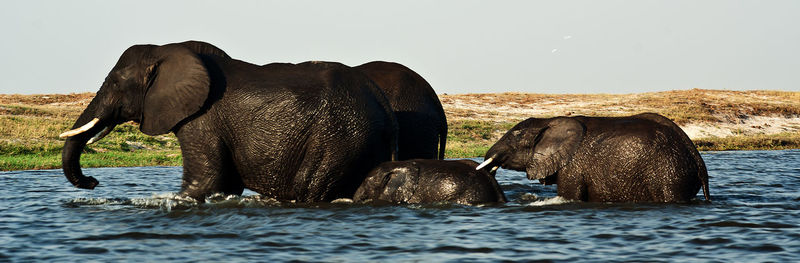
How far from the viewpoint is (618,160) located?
1225 centimetres

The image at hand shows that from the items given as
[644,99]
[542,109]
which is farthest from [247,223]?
[644,99]

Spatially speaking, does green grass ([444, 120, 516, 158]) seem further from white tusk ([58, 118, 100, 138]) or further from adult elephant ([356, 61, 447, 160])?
white tusk ([58, 118, 100, 138])

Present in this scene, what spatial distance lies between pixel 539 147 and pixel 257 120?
3.97 meters

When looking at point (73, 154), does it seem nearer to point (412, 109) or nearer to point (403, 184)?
point (403, 184)

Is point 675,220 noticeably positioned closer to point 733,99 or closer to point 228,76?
point 228,76

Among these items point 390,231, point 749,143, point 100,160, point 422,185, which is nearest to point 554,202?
point 422,185

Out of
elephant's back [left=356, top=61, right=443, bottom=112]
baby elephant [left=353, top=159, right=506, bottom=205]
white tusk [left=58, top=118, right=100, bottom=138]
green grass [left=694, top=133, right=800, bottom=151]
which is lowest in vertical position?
green grass [left=694, top=133, right=800, bottom=151]

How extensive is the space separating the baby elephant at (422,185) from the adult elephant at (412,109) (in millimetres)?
1726

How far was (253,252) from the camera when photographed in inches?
360

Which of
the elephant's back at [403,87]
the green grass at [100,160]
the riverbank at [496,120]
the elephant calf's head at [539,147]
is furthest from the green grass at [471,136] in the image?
the elephant calf's head at [539,147]

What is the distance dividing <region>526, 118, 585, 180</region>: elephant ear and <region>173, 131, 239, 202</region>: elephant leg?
427 centimetres

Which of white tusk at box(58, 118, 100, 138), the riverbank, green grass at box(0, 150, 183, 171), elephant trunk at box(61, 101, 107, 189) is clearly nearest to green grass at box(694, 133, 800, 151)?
the riverbank

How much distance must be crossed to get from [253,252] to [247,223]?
1.82 m

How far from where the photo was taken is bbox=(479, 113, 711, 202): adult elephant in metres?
12.2
